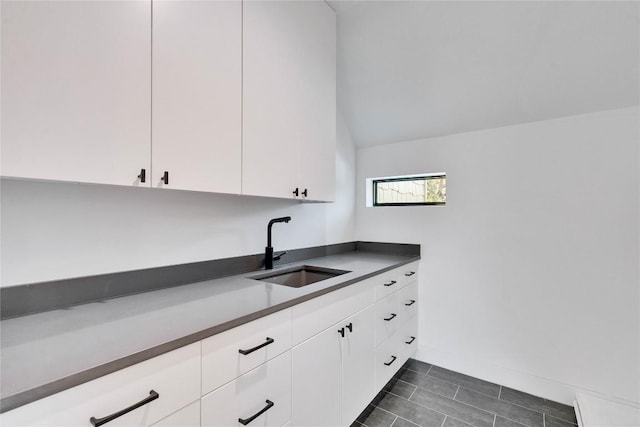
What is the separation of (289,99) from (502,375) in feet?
8.33

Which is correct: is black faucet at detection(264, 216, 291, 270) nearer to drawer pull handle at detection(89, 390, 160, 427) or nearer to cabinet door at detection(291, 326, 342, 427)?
cabinet door at detection(291, 326, 342, 427)

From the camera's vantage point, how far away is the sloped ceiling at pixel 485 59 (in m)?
1.67

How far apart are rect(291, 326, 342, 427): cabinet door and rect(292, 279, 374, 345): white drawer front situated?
5cm

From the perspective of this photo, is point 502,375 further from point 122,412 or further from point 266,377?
point 122,412

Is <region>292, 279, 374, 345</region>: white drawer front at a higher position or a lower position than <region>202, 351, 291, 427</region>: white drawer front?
higher

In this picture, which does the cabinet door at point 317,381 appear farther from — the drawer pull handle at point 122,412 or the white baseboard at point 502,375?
the white baseboard at point 502,375

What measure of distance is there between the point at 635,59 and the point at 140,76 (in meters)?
2.57

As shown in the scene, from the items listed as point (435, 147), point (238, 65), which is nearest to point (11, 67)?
point (238, 65)

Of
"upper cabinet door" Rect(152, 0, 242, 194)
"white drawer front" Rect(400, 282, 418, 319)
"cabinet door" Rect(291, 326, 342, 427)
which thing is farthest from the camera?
"white drawer front" Rect(400, 282, 418, 319)

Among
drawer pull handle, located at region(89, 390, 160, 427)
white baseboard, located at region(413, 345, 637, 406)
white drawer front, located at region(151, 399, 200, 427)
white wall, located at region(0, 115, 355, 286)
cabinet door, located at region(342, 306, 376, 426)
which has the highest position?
white wall, located at region(0, 115, 355, 286)

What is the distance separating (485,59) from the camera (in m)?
1.95

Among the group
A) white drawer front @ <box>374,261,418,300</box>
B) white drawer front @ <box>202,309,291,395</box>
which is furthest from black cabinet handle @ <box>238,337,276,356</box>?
white drawer front @ <box>374,261,418,300</box>

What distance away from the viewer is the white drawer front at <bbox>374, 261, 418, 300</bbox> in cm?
197

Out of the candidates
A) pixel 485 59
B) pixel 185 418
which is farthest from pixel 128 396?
pixel 485 59
